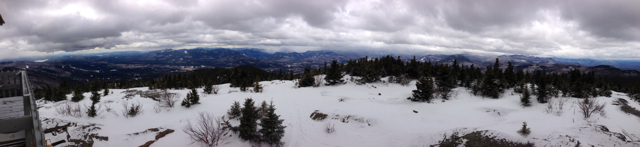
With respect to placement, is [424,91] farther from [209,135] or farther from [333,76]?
[209,135]

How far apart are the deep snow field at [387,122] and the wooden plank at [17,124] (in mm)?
7391

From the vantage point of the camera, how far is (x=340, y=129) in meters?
14.2

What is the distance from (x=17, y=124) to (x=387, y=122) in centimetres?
1551

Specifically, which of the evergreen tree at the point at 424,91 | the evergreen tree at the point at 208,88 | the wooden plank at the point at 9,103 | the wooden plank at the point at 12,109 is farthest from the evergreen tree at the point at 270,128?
the evergreen tree at the point at 208,88

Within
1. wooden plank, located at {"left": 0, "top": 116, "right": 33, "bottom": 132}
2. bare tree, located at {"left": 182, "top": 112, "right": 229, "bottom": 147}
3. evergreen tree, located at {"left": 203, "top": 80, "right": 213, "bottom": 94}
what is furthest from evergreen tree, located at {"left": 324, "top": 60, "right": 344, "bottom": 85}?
wooden plank, located at {"left": 0, "top": 116, "right": 33, "bottom": 132}

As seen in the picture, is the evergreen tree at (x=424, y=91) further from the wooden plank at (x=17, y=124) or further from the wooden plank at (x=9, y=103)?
the wooden plank at (x=9, y=103)

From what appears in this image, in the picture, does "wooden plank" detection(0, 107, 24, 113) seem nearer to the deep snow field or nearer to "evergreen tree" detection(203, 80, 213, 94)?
the deep snow field

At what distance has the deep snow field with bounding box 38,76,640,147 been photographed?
11219 mm

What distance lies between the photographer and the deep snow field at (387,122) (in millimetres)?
11219

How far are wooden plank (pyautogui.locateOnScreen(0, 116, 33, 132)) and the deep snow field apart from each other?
291 inches

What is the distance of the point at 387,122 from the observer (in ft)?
49.5

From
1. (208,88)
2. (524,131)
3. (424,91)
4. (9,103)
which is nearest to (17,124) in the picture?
(9,103)

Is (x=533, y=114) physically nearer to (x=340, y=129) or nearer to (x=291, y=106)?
(x=340, y=129)

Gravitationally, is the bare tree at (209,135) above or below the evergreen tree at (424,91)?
below
